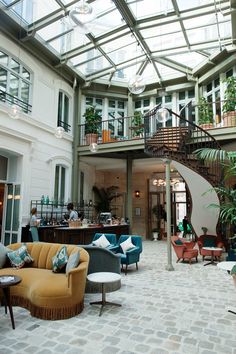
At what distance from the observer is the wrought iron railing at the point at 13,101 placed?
316 inches

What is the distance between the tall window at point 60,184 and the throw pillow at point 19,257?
17.8 ft

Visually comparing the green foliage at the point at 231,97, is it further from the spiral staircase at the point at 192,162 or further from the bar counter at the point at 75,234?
the bar counter at the point at 75,234

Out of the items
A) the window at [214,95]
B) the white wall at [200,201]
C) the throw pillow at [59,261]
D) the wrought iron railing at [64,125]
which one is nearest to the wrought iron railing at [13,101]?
the wrought iron railing at [64,125]

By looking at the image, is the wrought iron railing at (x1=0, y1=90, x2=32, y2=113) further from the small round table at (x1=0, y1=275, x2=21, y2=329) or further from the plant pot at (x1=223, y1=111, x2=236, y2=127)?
the plant pot at (x1=223, y1=111, x2=236, y2=127)

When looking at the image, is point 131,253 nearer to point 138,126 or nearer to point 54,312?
point 54,312

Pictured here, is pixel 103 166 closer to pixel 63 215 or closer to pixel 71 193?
pixel 71 193

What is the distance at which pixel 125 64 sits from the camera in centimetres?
1131

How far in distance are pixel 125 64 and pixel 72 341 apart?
1066 cm

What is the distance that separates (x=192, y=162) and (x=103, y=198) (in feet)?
20.5

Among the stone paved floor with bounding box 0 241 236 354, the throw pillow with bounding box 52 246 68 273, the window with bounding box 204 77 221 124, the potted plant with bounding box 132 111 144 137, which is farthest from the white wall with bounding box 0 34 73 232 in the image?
the window with bounding box 204 77 221 124

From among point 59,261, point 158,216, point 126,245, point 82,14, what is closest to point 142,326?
point 59,261

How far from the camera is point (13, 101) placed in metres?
8.49

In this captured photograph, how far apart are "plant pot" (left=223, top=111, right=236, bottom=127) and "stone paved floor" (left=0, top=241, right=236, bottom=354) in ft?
17.9

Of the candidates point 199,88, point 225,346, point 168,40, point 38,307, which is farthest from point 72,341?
point 199,88
